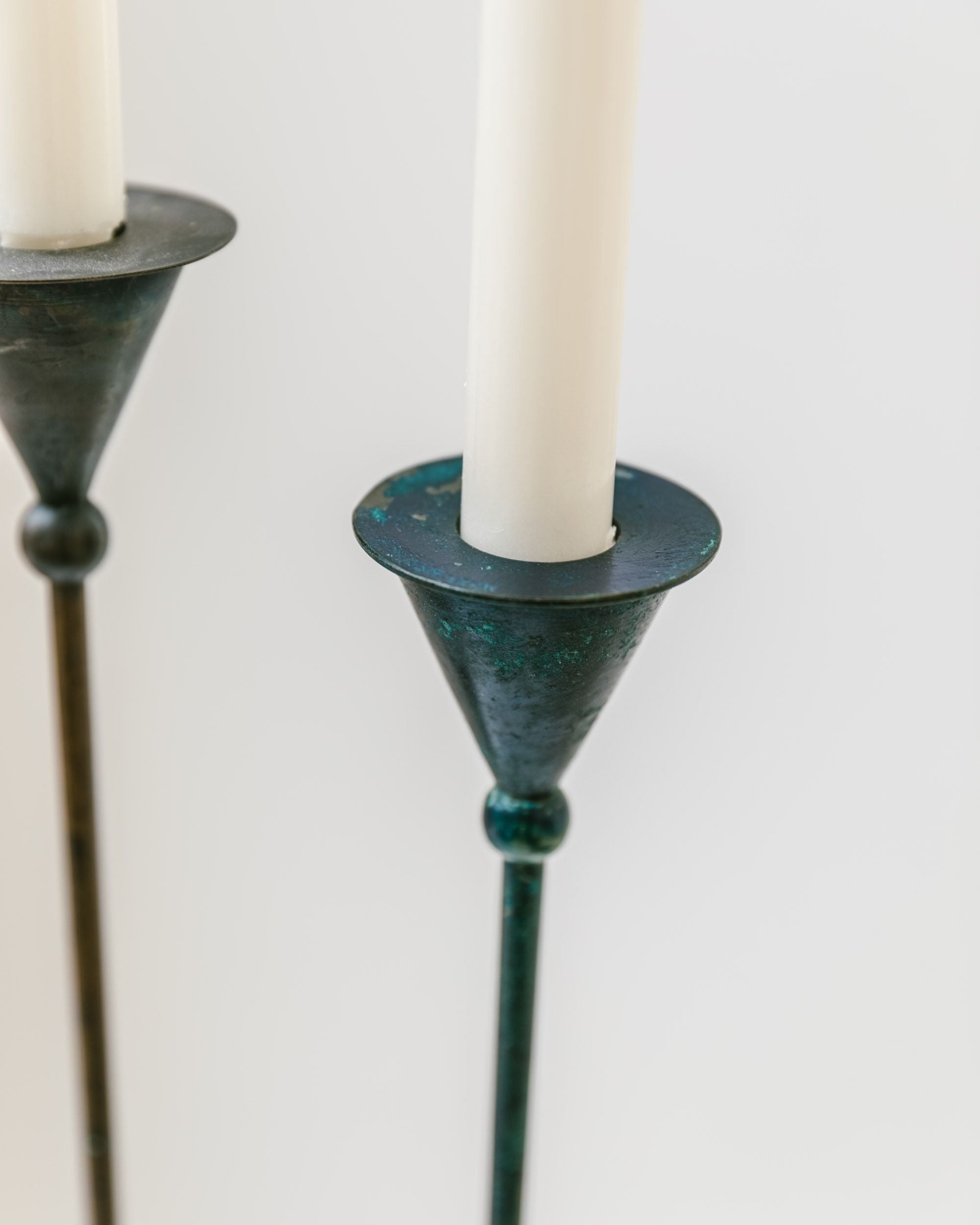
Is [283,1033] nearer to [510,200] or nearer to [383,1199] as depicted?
[383,1199]

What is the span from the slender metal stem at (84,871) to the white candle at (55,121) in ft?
0.53

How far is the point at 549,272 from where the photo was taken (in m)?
0.40

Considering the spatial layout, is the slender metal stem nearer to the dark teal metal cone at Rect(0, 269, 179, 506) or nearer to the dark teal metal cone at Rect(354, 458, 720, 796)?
the dark teal metal cone at Rect(0, 269, 179, 506)

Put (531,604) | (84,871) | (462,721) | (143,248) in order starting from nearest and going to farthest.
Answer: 1. (531,604)
2. (143,248)
3. (84,871)
4. (462,721)

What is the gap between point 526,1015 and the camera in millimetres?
485

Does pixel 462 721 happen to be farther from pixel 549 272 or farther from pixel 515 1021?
pixel 549 272

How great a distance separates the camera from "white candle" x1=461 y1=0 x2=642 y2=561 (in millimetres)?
379

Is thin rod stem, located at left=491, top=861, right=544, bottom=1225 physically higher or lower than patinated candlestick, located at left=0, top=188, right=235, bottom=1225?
lower

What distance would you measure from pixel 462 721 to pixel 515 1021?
35cm

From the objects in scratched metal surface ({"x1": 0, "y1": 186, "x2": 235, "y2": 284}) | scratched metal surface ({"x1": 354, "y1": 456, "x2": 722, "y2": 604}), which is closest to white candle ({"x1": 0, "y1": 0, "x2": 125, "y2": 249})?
scratched metal surface ({"x1": 0, "y1": 186, "x2": 235, "y2": 284})

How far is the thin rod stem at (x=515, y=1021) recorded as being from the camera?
48cm

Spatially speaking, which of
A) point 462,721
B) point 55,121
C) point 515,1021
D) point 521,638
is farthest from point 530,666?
point 462,721

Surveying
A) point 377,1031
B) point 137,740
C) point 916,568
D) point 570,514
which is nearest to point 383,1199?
point 377,1031

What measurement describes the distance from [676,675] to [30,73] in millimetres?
428
